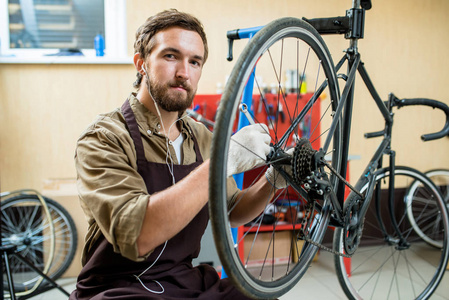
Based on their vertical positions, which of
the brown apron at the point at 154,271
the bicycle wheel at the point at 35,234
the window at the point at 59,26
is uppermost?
the window at the point at 59,26

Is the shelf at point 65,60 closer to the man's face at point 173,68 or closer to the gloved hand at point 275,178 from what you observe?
the man's face at point 173,68

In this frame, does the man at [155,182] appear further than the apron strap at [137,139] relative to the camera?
No

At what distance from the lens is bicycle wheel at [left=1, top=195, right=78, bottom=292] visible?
2.60 meters

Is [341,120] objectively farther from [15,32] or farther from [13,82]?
[15,32]

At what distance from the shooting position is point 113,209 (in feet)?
2.91

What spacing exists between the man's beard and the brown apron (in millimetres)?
87

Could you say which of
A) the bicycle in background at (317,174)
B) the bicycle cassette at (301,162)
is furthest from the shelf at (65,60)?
the bicycle cassette at (301,162)

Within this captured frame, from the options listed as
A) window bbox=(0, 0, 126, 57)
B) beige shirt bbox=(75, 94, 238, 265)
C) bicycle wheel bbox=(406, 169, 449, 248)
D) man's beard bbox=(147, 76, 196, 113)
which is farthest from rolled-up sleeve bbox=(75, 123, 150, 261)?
bicycle wheel bbox=(406, 169, 449, 248)

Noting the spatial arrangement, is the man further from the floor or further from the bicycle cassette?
the floor

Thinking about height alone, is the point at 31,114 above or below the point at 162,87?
below

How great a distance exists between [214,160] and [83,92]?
2360 millimetres

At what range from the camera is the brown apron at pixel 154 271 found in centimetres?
101

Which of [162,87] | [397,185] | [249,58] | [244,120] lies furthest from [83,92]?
[397,185]

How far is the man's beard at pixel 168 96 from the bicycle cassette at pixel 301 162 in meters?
0.36
